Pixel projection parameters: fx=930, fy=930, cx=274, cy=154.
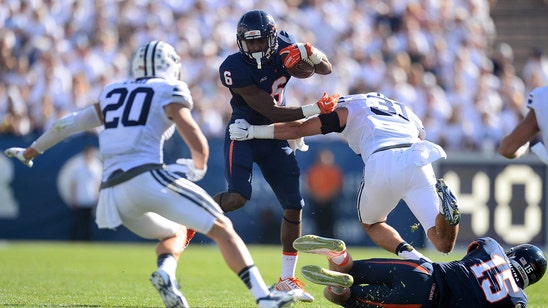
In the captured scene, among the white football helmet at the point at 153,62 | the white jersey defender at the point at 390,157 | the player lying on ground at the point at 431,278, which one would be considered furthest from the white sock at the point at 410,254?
the white football helmet at the point at 153,62

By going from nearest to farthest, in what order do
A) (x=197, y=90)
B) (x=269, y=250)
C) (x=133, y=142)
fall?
(x=133, y=142) → (x=269, y=250) → (x=197, y=90)

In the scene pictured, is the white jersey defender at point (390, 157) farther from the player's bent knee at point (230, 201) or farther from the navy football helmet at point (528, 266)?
the player's bent knee at point (230, 201)

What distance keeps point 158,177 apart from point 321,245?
4.20 feet

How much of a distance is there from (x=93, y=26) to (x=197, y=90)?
2533 mm

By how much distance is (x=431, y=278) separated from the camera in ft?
20.1

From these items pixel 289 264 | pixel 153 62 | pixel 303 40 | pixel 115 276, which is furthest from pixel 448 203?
pixel 303 40

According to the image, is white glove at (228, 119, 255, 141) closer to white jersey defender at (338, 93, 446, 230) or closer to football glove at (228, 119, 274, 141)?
football glove at (228, 119, 274, 141)

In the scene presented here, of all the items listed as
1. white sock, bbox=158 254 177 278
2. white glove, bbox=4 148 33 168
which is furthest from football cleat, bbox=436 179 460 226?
white glove, bbox=4 148 33 168

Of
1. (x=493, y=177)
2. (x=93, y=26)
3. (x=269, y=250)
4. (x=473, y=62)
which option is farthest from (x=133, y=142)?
(x=473, y=62)

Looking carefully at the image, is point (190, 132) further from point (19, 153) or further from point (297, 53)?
point (297, 53)

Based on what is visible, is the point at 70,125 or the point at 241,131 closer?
the point at 70,125

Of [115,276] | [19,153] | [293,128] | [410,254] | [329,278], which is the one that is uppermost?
[293,128]

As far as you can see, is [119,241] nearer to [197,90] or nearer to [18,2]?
[197,90]

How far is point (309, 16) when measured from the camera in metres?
17.8
